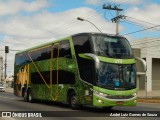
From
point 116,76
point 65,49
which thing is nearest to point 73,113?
point 116,76

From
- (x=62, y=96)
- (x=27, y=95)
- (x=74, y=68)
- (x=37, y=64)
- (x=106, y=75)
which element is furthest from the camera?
(x=27, y=95)

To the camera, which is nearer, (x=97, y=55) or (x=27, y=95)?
(x=97, y=55)

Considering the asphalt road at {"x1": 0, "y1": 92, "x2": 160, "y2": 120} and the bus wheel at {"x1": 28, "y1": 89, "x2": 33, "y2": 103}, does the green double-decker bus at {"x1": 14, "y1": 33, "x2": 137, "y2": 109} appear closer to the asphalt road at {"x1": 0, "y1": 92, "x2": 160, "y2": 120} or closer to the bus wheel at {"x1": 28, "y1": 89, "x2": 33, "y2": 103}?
the asphalt road at {"x1": 0, "y1": 92, "x2": 160, "y2": 120}

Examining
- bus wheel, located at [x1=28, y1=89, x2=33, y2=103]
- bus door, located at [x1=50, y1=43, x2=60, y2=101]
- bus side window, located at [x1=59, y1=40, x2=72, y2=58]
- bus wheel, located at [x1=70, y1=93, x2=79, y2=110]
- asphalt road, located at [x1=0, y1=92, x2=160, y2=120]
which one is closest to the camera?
asphalt road, located at [x1=0, y1=92, x2=160, y2=120]

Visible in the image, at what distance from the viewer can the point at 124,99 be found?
20.0 meters

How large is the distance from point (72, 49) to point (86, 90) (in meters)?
2.67

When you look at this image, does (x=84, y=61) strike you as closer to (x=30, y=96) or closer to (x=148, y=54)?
(x=30, y=96)

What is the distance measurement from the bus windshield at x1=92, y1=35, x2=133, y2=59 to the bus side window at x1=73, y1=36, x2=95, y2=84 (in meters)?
0.44

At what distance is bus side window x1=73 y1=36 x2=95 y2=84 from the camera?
65.6ft

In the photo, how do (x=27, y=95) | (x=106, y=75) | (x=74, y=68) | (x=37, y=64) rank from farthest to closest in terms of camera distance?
(x=27, y=95) → (x=37, y=64) → (x=74, y=68) → (x=106, y=75)

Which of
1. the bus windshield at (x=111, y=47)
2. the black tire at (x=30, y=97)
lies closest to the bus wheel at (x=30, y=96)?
the black tire at (x=30, y=97)

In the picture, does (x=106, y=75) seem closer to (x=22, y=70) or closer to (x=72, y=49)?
(x=72, y=49)

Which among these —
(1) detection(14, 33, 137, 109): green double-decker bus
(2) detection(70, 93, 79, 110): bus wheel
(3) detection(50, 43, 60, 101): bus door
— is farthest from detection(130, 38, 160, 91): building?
(2) detection(70, 93, 79, 110): bus wheel

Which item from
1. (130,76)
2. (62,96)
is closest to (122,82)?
(130,76)
